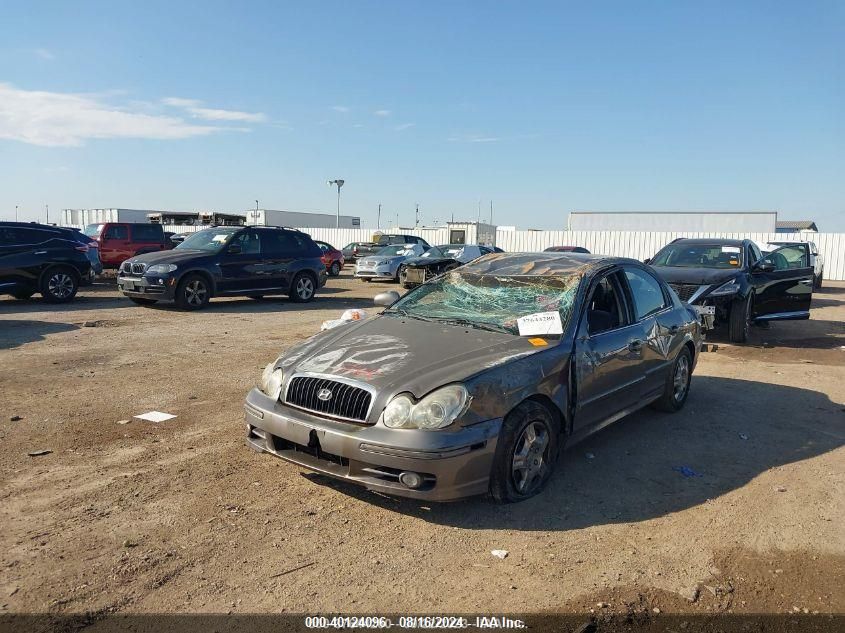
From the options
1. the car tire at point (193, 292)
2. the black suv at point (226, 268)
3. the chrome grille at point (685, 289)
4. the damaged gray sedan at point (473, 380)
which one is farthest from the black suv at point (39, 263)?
the chrome grille at point (685, 289)

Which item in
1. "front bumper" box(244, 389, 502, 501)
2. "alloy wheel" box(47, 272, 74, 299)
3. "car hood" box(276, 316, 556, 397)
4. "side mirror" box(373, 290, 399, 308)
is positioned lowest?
"front bumper" box(244, 389, 502, 501)

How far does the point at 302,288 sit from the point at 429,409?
39.9ft

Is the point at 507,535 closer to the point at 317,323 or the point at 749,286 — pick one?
the point at 749,286

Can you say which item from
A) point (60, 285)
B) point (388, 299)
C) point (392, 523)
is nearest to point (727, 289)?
point (388, 299)

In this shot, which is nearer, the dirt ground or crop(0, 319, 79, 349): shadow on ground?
the dirt ground

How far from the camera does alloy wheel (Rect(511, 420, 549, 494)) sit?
4039mm

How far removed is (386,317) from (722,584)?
2998 mm

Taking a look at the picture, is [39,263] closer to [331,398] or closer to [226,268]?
[226,268]

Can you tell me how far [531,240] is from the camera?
37.0m

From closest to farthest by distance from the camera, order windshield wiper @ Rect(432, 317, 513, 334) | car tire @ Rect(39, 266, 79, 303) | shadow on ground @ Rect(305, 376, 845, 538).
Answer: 1. shadow on ground @ Rect(305, 376, 845, 538)
2. windshield wiper @ Rect(432, 317, 513, 334)
3. car tire @ Rect(39, 266, 79, 303)

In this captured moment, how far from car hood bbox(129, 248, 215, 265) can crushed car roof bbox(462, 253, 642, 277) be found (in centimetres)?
891

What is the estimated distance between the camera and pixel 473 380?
3.82 meters

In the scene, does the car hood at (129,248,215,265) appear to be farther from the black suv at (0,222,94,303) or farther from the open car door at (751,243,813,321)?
the open car door at (751,243,813,321)

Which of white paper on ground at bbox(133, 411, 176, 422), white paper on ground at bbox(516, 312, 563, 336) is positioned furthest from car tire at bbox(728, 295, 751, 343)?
white paper on ground at bbox(133, 411, 176, 422)
